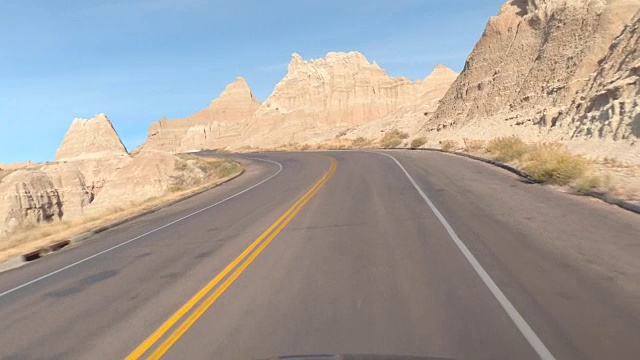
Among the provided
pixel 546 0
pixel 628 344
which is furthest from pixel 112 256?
pixel 546 0

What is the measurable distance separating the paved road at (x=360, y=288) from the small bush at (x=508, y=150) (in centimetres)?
1014

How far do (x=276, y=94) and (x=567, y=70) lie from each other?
97.6 m

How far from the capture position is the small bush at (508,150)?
2375 centimetres

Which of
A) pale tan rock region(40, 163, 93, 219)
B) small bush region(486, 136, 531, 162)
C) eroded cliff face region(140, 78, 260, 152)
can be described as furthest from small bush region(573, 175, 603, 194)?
eroded cliff face region(140, 78, 260, 152)

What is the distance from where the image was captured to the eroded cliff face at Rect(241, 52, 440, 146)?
11644 cm

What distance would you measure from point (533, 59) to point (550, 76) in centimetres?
566

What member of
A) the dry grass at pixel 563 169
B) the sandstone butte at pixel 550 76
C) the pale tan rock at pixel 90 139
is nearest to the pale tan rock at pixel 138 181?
the pale tan rock at pixel 90 139

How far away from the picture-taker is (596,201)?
13148 millimetres

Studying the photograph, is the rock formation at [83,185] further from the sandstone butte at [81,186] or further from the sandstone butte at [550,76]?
the sandstone butte at [550,76]

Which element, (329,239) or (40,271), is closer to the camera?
(329,239)

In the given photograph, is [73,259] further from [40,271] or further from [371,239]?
[371,239]

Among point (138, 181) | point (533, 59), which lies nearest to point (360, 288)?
point (138, 181)

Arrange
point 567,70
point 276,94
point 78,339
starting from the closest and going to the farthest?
point 78,339, point 567,70, point 276,94

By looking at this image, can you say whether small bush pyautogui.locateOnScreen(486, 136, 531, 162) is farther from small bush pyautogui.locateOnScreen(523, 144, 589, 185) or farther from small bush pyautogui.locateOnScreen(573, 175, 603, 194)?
small bush pyautogui.locateOnScreen(573, 175, 603, 194)
